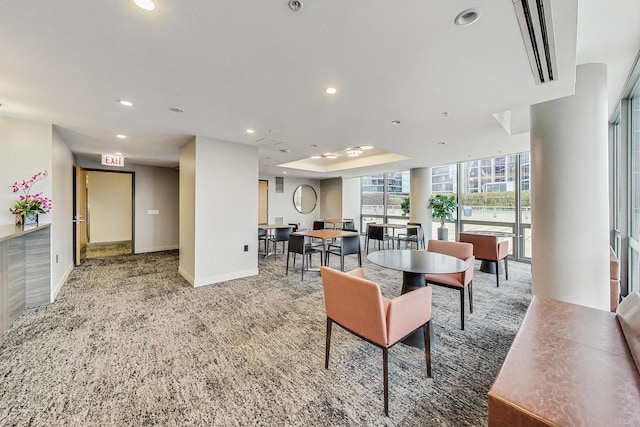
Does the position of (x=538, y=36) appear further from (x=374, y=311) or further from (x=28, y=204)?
(x=28, y=204)

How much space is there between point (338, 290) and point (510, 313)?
100 inches

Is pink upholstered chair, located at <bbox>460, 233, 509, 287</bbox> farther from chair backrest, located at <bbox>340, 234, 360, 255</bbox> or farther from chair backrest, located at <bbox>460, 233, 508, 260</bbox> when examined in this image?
chair backrest, located at <bbox>340, 234, 360, 255</bbox>

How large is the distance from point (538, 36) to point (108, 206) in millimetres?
10250

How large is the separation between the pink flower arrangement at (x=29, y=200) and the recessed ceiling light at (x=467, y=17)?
4.83 metres

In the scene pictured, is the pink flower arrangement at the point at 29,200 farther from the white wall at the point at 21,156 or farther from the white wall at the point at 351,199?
the white wall at the point at 351,199

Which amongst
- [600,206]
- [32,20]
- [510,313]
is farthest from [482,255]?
[32,20]

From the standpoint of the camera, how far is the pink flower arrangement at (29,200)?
3.04 m

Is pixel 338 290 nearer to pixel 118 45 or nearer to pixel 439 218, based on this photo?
pixel 118 45

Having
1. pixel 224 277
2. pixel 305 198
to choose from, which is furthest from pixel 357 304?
pixel 305 198

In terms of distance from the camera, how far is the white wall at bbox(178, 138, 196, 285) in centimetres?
407

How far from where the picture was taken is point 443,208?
6879 millimetres

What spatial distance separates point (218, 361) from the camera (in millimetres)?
2098

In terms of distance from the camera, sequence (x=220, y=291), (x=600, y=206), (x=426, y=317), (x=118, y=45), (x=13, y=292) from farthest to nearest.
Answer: (x=220, y=291) → (x=13, y=292) → (x=600, y=206) → (x=426, y=317) → (x=118, y=45)

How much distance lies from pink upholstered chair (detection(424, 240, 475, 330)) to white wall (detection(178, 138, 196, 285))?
358cm
